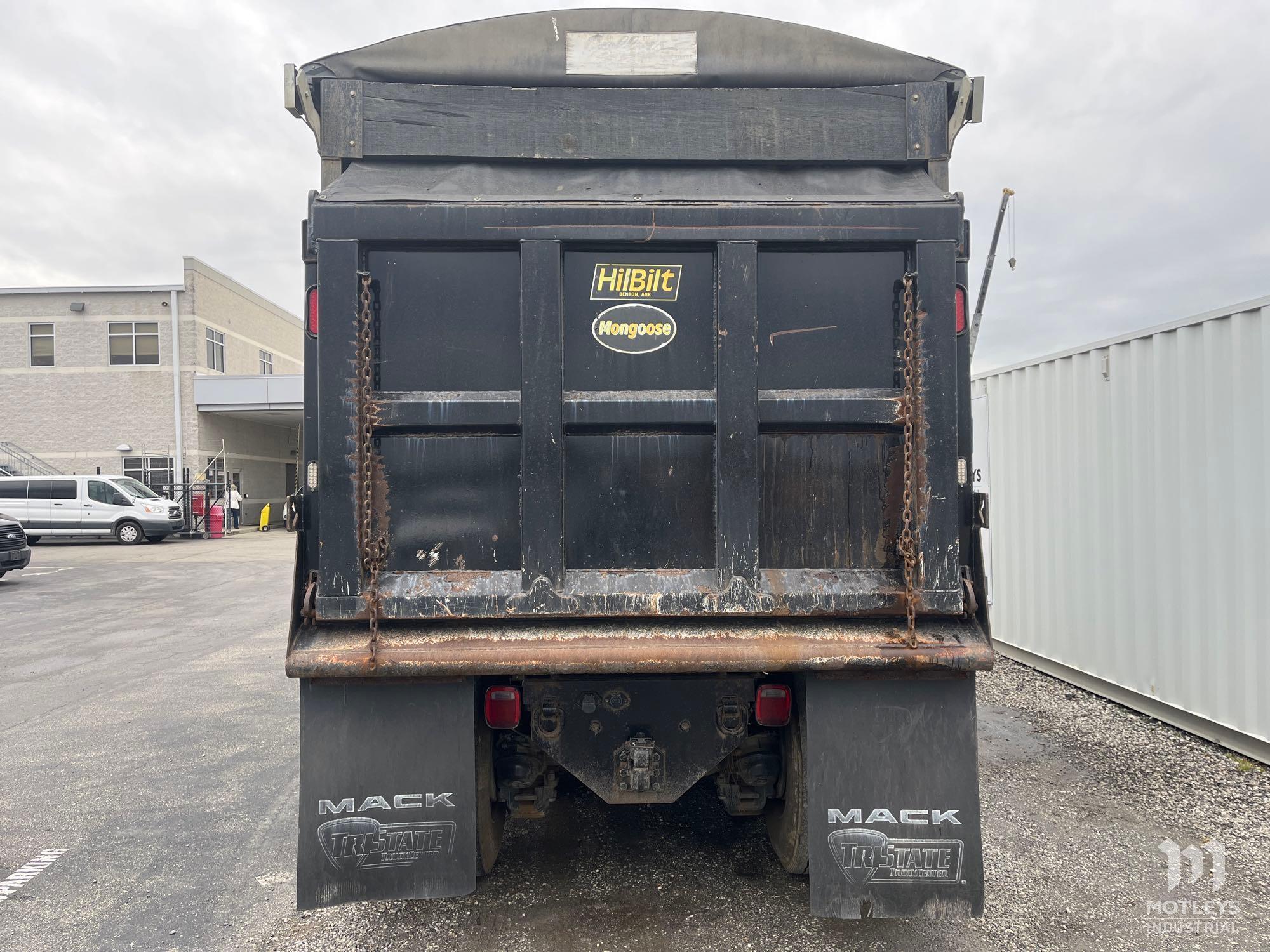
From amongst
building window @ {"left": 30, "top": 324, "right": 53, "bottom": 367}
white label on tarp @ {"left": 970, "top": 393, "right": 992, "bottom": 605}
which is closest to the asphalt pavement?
white label on tarp @ {"left": 970, "top": 393, "right": 992, "bottom": 605}

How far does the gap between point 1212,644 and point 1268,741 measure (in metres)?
0.65

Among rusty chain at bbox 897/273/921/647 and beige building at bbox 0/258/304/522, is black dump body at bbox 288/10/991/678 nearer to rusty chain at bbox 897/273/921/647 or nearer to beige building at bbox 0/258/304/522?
rusty chain at bbox 897/273/921/647

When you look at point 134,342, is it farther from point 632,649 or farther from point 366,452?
point 632,649

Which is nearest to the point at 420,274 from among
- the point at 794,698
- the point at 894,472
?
the point at 894,472

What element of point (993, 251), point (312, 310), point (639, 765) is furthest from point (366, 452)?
point (993, 251)

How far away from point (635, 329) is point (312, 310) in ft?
3.69

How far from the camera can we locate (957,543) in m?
2.49

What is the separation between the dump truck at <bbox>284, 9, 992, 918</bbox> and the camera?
2432 millimetres

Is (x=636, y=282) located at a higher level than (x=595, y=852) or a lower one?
higher

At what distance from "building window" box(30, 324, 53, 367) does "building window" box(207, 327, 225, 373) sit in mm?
5308

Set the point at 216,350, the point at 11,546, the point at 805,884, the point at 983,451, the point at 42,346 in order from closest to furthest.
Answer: the point at 805,884, the point at 983,451, the point at 11,546, the point at 42,346, the point at 216,350

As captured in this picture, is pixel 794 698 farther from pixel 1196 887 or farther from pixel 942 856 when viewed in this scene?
pixel 1196 887

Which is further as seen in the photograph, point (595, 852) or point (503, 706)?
point (595, 852)

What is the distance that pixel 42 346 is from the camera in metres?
27.7
